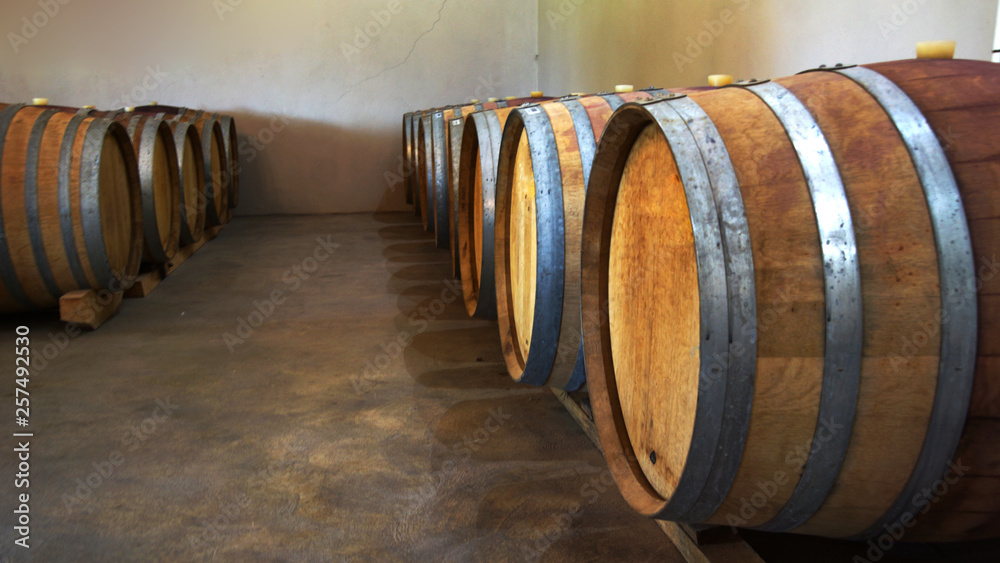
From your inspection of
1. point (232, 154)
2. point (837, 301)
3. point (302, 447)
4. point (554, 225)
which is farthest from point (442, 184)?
point (232, 154)

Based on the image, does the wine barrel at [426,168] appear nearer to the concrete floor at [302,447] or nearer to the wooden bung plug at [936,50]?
the concrete floor at [302,447]

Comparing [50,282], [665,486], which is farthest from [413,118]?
[665,486]

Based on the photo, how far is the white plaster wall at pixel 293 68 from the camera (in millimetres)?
8203

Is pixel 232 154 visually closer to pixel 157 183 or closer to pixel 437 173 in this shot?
pixel 157 183

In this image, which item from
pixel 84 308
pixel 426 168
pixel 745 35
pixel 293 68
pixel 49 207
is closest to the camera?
pixel 49 207

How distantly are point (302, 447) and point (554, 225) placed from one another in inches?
47.5

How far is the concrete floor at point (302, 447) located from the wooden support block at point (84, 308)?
3.9 inches

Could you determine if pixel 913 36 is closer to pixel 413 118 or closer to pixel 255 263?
pixel 255 263

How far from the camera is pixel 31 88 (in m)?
8.20

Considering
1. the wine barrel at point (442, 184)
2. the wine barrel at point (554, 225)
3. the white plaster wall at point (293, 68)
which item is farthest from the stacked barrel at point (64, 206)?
the white plaster wall at point (293, 68)

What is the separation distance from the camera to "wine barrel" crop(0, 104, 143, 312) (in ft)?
11.9

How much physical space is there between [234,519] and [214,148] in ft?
19.5

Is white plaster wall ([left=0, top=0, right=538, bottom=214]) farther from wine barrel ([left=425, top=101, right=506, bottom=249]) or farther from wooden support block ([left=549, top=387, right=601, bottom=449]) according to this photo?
wooden support block ([left=549, top=387, right=601, bottom=449])

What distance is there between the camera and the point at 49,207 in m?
3.65
